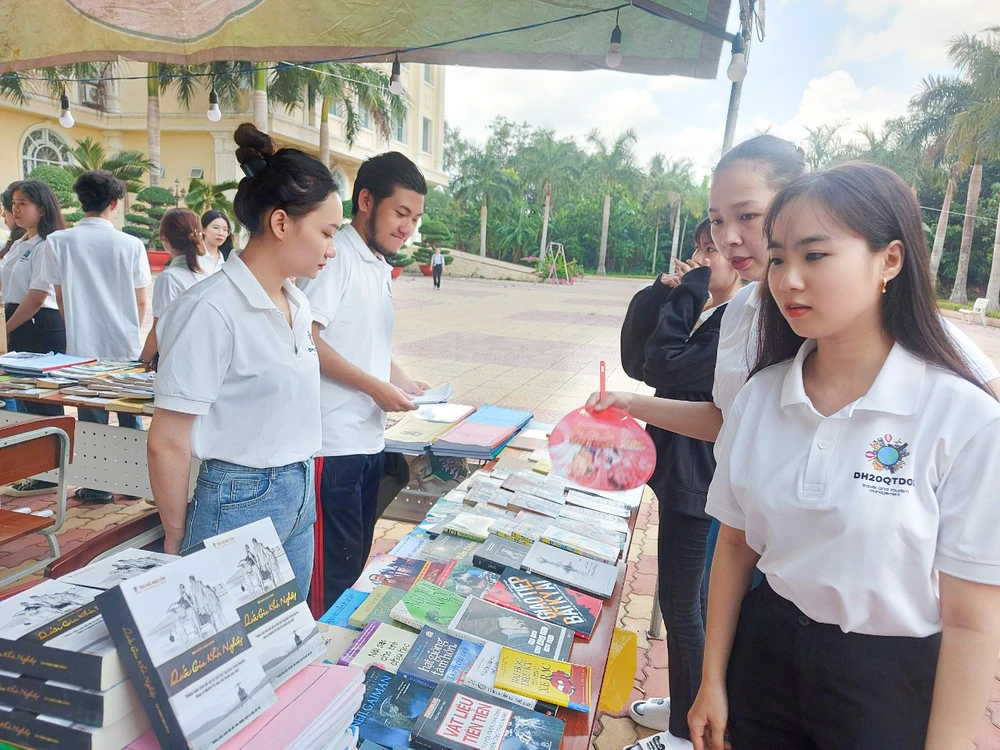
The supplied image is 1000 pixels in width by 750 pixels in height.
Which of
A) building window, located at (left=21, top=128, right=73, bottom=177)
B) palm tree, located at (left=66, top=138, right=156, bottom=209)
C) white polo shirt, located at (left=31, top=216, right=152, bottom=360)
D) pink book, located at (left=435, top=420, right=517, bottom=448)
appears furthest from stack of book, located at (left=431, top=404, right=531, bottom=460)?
building window, located at (left=21, top=128, right=73, bottom=177)

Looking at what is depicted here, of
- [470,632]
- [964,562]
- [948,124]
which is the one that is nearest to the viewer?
[964,562]

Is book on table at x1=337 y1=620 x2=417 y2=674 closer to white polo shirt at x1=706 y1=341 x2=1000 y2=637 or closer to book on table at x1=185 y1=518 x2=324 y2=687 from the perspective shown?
book on table at x1=185 y1=518 x2=324 y2=687

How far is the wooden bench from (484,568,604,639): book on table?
1.86 m

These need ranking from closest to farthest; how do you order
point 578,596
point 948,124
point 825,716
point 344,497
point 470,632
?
1. point 825,716
2. point 470,632
3. point 578,596
4. point 344,497
5. point 948,124

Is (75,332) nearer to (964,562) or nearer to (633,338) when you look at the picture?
(633,338)

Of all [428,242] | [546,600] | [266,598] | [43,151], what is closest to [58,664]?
[266,598]

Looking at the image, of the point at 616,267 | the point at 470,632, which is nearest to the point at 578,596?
the point at 470,632

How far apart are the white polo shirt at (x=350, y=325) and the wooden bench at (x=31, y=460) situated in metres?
1.25

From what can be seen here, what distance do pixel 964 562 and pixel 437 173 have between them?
1101 inches

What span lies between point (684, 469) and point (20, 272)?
13.3ft

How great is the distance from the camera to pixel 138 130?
19125 millimetres

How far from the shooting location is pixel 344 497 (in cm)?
195

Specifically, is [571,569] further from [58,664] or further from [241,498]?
[58,664]

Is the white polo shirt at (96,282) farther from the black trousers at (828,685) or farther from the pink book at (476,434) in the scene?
the black trousers at (828,685)
